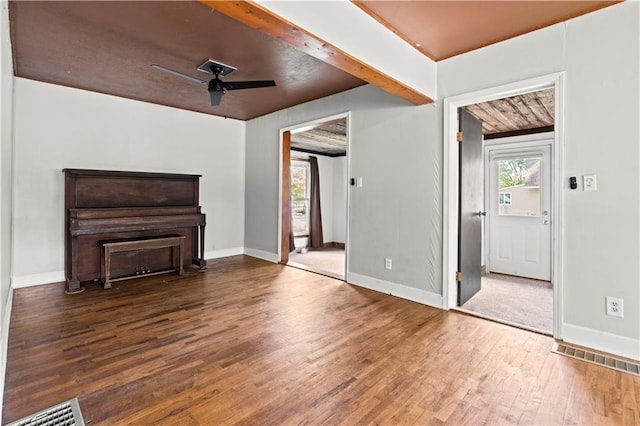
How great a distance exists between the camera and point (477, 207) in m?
3.65

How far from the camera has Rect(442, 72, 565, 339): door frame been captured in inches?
95.4

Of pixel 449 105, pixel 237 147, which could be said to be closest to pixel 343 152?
pixel 237 147

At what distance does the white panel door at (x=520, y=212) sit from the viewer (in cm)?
468

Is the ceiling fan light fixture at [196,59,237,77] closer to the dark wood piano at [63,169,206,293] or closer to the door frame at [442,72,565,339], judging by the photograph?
the dark wood piano at [63,169,206,293]

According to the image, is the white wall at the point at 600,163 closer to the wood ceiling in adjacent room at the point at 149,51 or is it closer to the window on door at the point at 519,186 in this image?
the wood ceiling in adjacent room at the point at 149,51

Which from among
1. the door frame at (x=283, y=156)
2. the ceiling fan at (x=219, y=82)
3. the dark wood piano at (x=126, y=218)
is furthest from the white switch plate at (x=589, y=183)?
the dark wood piano at (x=126, y=218)

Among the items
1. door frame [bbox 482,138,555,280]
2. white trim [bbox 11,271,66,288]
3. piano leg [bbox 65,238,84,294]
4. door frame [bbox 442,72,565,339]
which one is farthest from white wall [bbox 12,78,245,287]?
door frame [bbox 482,138,555,280]

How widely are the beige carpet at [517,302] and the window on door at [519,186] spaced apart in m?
1.09

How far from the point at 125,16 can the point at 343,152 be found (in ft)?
18.4

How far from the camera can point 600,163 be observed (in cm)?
225

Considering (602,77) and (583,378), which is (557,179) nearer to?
(602,77)

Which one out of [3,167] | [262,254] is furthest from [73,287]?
[262,254]

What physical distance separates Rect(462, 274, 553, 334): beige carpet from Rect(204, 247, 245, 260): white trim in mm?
3926

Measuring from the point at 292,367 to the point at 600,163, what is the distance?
8.39 feet
